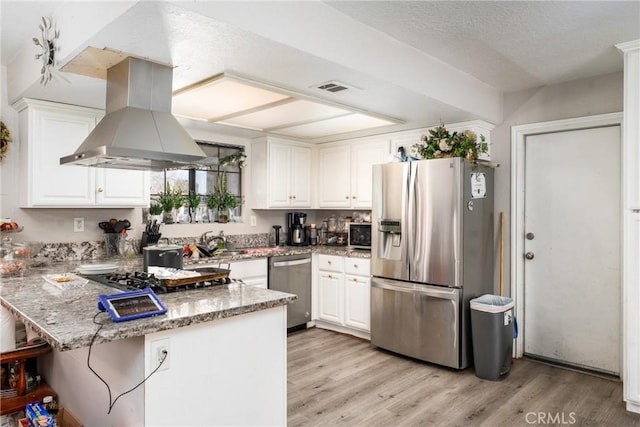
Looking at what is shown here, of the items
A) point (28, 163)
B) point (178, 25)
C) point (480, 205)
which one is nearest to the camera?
point (178, 25)

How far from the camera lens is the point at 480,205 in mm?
3721

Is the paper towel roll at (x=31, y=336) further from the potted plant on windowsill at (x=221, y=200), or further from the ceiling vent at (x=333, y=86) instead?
the ceiling vent at (x=333, y=86)

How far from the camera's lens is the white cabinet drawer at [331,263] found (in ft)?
14.8

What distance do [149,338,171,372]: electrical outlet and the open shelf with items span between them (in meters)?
1.07

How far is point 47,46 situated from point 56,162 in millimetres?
974

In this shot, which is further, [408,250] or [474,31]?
[408,250]

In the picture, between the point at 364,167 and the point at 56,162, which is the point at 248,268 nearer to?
the point at 364,167

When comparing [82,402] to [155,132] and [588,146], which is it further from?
[588,146]

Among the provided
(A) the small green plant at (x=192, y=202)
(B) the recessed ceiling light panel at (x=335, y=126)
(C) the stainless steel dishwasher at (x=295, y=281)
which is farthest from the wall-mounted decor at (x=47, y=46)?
(C) the stainless steel dishwasher at (x=295, y=281)

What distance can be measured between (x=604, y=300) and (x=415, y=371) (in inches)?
64.2

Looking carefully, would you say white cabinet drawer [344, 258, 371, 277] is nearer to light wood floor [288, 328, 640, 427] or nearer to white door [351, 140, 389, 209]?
white door [351, 140, 389, 209]

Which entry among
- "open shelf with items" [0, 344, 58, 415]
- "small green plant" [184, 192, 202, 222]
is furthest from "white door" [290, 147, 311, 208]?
"open shelf with items" [0, 344, 58, 415]

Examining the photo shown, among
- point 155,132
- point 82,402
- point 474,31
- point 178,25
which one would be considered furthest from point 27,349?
point 474,31

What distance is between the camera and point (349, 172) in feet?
16.1
